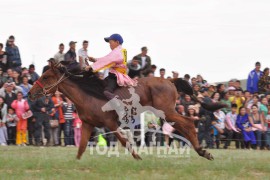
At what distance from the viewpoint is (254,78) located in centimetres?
2302

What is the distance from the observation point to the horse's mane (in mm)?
12250

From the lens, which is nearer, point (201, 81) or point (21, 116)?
point (21, 116)

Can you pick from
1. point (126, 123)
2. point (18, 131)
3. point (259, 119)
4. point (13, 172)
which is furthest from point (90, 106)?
point (259, 119)

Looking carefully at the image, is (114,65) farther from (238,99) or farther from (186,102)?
(238,99)

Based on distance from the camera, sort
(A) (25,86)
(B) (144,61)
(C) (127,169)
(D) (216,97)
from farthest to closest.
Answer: (D) (216,97) → (B) (144,61) → (A) (25,86) → (C) (127,169)

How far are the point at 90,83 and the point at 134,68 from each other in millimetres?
7643

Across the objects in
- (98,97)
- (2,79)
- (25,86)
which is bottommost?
(98,97)

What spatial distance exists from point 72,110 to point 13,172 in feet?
32.2

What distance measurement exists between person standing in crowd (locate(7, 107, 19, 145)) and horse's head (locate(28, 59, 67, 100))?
21.0ft

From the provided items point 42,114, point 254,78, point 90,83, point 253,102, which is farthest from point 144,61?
point 90,83

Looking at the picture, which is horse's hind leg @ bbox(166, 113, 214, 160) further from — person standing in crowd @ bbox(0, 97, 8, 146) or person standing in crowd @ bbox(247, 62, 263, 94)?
person standing in crowd @ bbox(247, 62, 263, 94)

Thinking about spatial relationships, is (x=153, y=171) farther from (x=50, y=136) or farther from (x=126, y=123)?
(x=50, y=136)

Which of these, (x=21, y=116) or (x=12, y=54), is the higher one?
(x=12, y=54)

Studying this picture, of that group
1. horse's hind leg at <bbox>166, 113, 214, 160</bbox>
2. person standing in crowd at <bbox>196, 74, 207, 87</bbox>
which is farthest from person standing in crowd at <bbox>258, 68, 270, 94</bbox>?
horse's hind leg at <bbox>166, 113, 214, 160</bbox>
